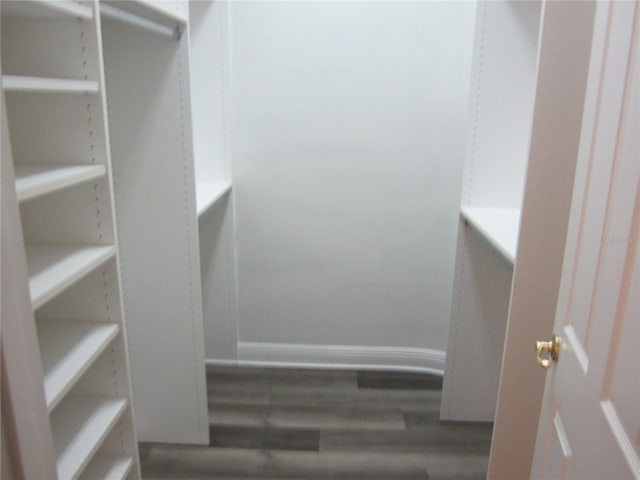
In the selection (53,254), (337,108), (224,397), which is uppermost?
(337,108)

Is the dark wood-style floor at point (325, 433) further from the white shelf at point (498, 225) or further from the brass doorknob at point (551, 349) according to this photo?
the brass doorknob at point (551, 349)

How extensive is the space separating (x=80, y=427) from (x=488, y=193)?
70.4 inches

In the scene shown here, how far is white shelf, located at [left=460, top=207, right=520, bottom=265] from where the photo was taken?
167 cm

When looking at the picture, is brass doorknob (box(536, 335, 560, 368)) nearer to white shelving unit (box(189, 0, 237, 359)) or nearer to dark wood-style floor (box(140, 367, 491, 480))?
dark wood-style floor (box(140, 367, 491, 480))

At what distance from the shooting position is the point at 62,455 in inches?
47.7

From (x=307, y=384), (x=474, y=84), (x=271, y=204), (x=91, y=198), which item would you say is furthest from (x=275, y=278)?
(x=91, y=198)

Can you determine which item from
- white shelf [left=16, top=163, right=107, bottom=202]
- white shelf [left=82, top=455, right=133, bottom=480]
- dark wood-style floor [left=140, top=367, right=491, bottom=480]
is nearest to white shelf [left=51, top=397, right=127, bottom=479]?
white shelf [left=82, top=455, right=133, bottom=480]

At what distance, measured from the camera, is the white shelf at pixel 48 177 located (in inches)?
38.4

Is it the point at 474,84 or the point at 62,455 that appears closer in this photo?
the point at 62,455

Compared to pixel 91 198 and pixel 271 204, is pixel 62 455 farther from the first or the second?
pixel 271 204

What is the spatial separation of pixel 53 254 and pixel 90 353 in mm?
259

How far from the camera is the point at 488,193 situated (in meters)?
2.24

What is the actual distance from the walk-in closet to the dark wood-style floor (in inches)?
1.1

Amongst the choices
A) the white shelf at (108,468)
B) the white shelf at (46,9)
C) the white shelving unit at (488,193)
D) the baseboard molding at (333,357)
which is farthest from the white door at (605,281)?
the baseboard molding at (333,357)
